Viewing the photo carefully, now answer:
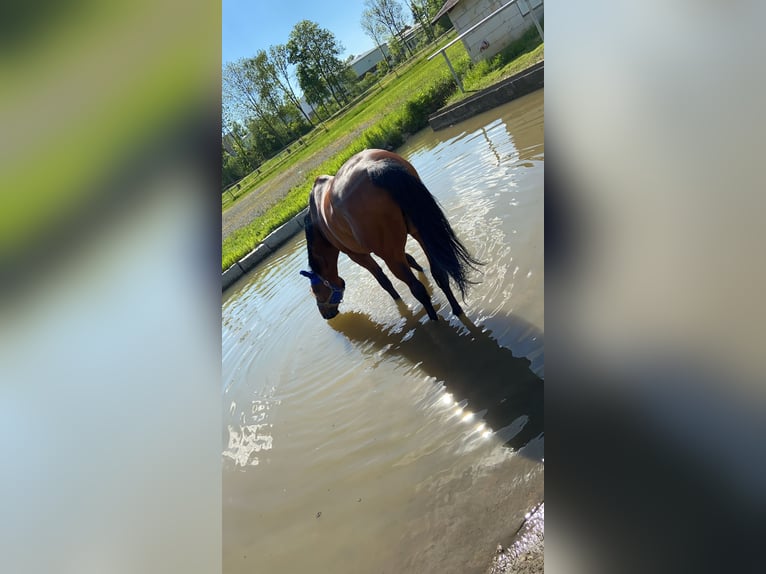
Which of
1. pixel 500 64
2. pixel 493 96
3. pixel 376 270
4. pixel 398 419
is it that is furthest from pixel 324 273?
pixel 500 64

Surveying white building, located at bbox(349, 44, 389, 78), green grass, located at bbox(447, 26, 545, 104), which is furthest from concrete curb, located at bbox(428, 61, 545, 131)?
white building, located at bbox(349, 44, 389, 78)

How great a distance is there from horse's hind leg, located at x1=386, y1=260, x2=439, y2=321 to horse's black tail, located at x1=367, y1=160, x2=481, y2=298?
402mm

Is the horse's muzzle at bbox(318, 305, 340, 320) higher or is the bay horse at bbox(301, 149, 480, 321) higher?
the bay horse at bbox(301, 149, 480, 321)

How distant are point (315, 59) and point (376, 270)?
118ft

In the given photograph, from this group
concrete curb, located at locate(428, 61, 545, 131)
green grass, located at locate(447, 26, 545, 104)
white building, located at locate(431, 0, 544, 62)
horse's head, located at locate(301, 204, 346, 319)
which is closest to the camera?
horse's head, located at locate(301, 204, 346, 319)

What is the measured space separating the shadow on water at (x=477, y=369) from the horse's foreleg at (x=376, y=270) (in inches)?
14.3

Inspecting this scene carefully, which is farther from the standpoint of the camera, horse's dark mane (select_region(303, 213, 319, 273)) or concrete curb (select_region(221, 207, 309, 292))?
concrete curb (select_region(221, 207, 309, 292))

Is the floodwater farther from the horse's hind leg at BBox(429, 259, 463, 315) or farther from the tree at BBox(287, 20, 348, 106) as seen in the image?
the tree at BBox(287, 20, 348, 106)

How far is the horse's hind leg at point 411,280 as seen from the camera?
4496 mm

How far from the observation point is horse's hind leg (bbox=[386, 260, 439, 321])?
4496mm

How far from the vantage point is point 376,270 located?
5.61m

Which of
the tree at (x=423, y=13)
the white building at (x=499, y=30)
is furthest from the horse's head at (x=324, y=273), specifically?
the tree at (x=423, y=13)
